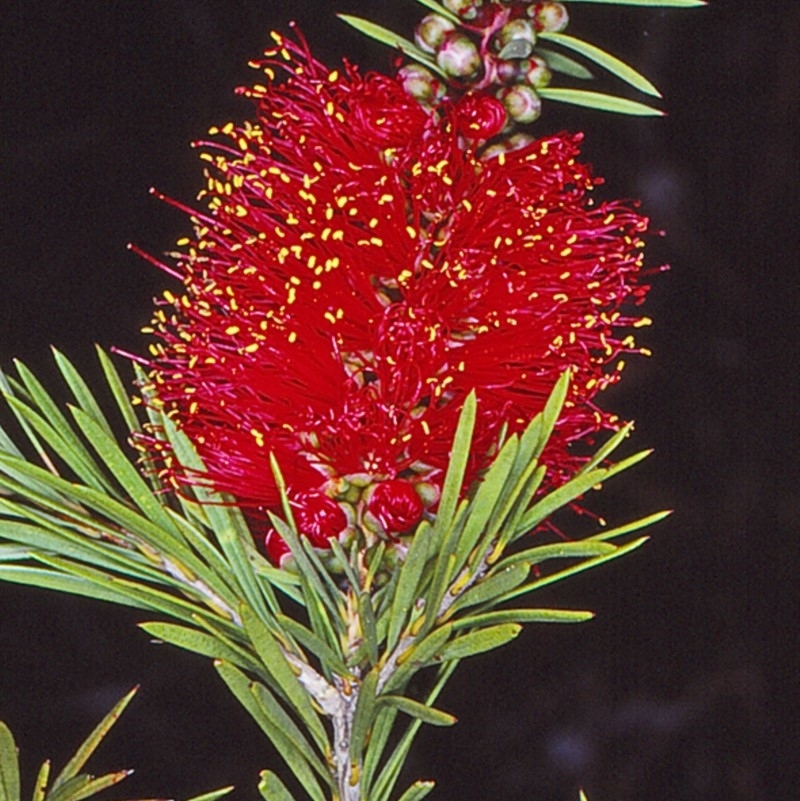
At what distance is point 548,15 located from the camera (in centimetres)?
73

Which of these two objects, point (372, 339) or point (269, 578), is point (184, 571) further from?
point (372, 339)

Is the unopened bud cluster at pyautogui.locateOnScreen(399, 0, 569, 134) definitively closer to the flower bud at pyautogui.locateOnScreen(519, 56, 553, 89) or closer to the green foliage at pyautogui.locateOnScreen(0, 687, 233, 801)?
the flower bud at pyautogui.locateOnScreen(519, 56, 553, 89)

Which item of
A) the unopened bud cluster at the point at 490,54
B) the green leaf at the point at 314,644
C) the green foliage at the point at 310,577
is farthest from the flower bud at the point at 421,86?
the green leaf at the point at 314,644

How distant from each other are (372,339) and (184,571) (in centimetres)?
15

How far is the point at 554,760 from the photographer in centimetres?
116

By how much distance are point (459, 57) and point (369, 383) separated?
0.17 meters

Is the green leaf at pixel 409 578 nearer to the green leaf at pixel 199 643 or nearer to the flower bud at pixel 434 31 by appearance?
the green leaf at pixel 199 643

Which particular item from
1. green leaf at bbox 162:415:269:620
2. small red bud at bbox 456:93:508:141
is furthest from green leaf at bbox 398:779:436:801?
small red bud at bbox 456:93:508:141

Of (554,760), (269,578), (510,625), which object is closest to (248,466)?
(269,578)

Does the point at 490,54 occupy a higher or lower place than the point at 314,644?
higher

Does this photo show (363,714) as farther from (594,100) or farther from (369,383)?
(594,100)

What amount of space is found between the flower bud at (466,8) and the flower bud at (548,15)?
0.03 m

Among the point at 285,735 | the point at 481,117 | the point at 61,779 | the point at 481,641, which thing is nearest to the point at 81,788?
the point at 61,779

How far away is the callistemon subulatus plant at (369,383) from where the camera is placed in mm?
672
